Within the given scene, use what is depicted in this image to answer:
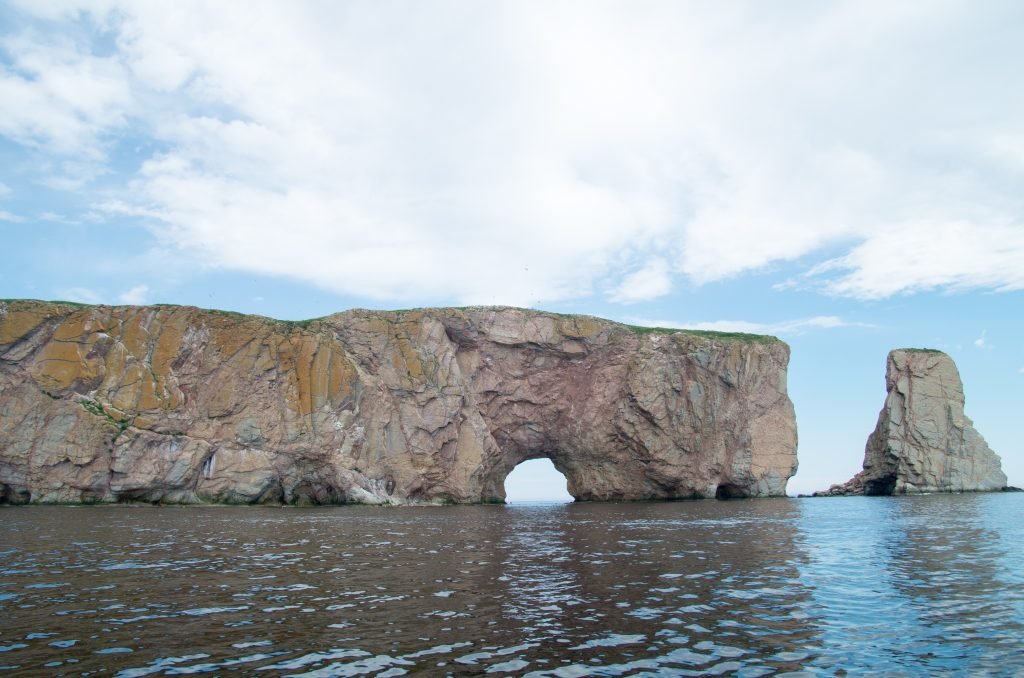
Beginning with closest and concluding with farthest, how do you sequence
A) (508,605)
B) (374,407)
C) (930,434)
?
(508,605), (374,407), (930,434)

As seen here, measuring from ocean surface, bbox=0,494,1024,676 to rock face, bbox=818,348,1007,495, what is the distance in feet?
187

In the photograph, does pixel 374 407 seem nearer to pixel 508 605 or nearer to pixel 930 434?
pixel 508 605

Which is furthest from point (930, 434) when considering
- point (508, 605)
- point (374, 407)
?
point (508, 605)

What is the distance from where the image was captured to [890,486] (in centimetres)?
8294

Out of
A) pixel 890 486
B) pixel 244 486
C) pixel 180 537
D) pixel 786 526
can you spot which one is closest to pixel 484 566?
pixel 180 537

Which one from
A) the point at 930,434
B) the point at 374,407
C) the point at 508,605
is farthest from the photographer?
the point at 930,434

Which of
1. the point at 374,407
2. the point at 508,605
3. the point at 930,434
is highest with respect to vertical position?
the point at 930,434

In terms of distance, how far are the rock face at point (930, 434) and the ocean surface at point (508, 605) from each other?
57.1m

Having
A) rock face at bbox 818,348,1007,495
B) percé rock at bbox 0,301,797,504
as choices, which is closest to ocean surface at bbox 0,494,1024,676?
percé rock at bbox 0,301,797,504

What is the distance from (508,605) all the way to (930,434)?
79.8 meters

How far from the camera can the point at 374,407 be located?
194 ft

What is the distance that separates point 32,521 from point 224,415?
21685 millimetres

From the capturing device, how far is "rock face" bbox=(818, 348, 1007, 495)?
7800cm

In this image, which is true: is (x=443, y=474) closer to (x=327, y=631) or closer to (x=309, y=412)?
(x=309, y=412)
